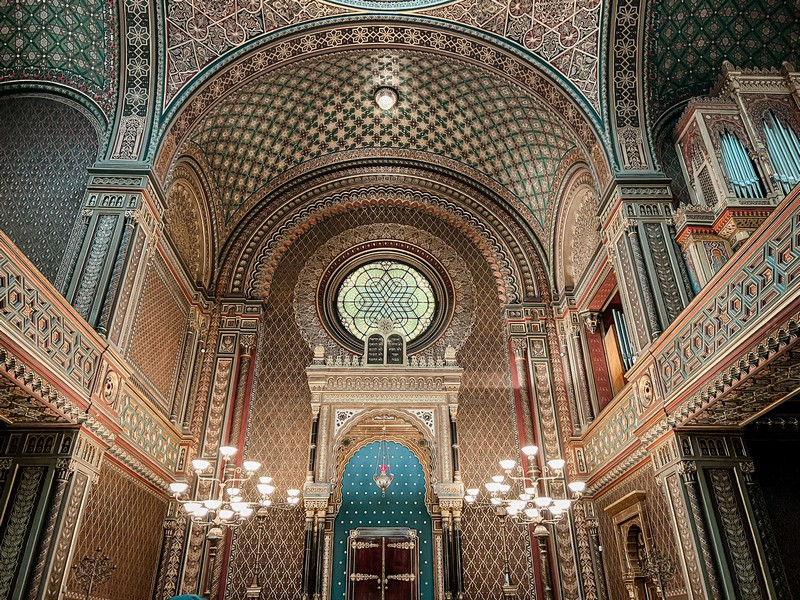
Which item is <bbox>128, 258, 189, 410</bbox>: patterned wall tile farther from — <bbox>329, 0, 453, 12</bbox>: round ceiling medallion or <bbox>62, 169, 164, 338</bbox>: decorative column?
<bbox>329, 0, 453, 12</bbox>: round ceiling medallion

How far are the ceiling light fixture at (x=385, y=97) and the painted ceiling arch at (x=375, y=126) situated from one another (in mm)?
151

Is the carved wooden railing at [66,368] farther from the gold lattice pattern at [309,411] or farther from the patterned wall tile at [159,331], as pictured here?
the gold lattice pattern at [309,411]

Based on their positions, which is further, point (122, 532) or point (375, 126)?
point (375, 126)

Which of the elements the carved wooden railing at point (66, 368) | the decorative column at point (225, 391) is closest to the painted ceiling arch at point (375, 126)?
the decorative column at point (225, 391)

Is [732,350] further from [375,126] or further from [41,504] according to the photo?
[375,126]

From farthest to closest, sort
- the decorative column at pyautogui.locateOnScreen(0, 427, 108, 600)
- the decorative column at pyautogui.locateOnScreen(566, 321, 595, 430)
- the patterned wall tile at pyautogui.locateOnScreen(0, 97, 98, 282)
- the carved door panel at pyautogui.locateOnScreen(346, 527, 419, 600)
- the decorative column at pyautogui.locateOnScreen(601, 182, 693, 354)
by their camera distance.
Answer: the decorative column at pyautogui.locateOnScreen(566, 321, 595, 430)
the carved door panel at pyautogui.locateOnScreen(346, 527, 419, 600)
the patterned wall tile at pyautogui.locateOnScreen(0, 97, 98, 282)
the decorative column at pyautogui.locateOnScreen(601, 182, 693, 354)
the decorative column at pyautogui.locateOnScreen(0, 427, 108, 600)

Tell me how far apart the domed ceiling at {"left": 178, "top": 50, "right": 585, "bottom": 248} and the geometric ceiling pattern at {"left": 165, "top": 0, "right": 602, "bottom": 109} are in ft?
3.03

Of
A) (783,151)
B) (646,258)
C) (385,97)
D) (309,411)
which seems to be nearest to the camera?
(783,151)

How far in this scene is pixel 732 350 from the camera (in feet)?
21.7

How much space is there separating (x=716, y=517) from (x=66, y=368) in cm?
864

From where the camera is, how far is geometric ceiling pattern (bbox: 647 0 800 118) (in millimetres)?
10656

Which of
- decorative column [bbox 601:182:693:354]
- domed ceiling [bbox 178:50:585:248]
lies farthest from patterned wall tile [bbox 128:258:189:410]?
decorative column [bbox 601:182:693:354]

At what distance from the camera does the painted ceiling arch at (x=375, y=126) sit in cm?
1269

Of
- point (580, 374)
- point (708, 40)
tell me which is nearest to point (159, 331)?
point (580, 374)
